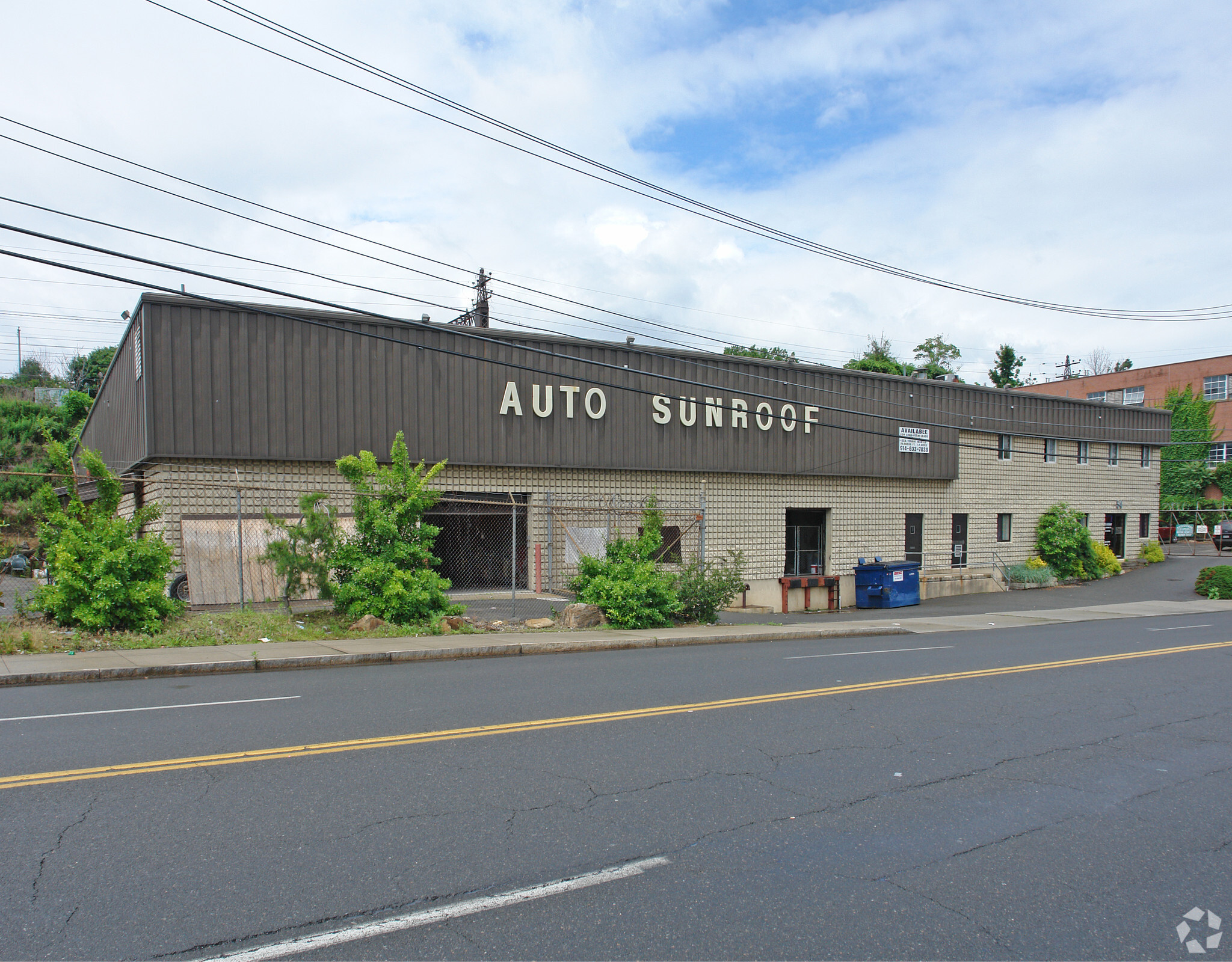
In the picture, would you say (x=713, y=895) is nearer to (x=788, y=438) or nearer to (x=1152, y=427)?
(x=788, y=438)

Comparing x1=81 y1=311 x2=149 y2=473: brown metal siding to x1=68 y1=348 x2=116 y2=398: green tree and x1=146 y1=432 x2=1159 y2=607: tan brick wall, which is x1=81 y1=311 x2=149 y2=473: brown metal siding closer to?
x1=146 y1=432 x2=1159 y2=607: tan brick wall

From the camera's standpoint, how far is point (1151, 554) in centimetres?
3762

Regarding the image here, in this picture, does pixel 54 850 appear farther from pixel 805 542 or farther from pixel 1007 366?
pixel 1007 366

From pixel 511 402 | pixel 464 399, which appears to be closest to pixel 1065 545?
pixel 511 402

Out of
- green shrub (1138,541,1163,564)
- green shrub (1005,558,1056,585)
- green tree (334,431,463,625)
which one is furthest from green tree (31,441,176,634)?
green shrub (1138,541,1163,564)

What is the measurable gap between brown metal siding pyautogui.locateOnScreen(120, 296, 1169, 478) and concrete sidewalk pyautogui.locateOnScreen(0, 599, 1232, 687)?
5.30 m

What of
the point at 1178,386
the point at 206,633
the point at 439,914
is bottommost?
the point at 206,633

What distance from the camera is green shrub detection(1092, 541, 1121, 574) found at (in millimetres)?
34438

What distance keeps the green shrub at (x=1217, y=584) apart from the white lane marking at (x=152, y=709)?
30.7 m

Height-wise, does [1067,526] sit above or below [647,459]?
below

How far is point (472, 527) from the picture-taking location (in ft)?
71.0

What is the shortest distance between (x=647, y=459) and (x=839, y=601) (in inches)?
321

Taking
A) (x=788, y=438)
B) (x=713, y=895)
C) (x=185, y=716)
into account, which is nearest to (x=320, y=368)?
(x=185, y=716)
